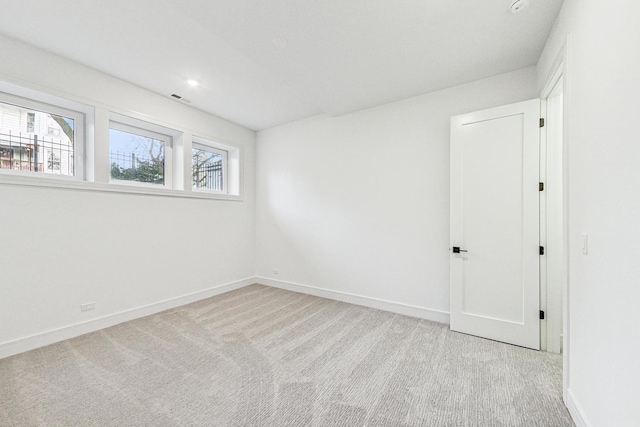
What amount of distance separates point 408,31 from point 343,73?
0.74 m

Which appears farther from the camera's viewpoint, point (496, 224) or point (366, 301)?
point (366, 301)

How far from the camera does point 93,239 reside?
2.74 m

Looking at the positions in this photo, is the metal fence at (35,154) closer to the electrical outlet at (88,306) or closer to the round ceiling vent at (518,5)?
the electrical outlet at (88,306)

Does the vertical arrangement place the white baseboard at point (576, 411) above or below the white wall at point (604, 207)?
below

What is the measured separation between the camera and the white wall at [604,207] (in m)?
1.04

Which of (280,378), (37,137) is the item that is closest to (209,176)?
(37,137)

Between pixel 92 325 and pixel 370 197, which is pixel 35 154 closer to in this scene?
pixel 92 325

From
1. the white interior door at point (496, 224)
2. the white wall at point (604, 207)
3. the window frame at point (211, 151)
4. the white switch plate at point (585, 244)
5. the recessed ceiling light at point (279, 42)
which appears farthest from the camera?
the window frame at point (211, 151)

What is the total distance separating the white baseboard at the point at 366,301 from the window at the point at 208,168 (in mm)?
1786

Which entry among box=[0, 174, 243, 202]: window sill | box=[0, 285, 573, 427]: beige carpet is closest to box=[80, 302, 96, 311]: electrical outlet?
box=[0, 285, 573, 427]: beige carpet

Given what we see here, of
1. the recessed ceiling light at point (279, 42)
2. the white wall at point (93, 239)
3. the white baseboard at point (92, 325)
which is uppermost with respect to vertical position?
the recessed ceiling light at point (279, 42)

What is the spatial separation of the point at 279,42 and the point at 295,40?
140 millimetres

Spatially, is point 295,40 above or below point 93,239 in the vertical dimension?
above

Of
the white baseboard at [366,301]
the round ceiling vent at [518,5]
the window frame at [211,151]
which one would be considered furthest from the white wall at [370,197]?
the round ceiling vent at [518,5]
